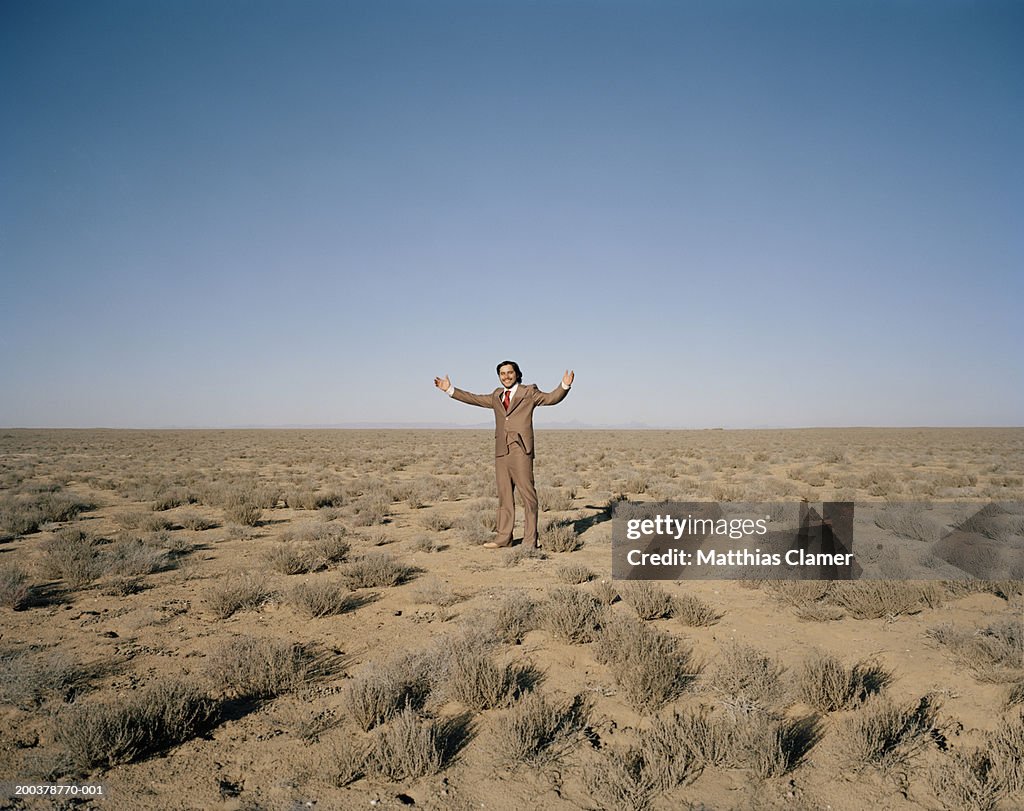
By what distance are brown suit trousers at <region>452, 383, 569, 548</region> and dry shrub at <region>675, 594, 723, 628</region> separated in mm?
2492

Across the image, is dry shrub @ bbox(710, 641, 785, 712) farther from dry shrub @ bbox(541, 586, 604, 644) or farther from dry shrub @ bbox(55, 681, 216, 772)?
dry shrub @ bbox(55, 681, 216, 772)

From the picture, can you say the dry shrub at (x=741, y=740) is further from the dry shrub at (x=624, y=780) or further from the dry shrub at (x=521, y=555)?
the dry shrub at (x=521, y=555)

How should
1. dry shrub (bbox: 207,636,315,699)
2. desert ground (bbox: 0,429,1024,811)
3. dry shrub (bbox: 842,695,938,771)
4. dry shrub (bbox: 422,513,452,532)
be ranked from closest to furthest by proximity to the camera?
desert ground (bbox: 0,429,1024,811) < dry shrub (bbox: 842,695,938,771) < dry shrub (bbox: 207,636,315,699) < dry shrub (bbox: 422,513,452,532)

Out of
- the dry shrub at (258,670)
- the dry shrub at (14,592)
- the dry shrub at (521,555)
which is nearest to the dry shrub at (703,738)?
the dry shrub at (258,670)

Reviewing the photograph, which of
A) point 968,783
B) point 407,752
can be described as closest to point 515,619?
point 407,752

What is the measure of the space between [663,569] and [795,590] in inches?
64.7

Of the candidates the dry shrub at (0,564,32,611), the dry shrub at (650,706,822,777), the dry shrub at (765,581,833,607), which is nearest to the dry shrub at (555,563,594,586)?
the dry shrub at (765,581,833,607)

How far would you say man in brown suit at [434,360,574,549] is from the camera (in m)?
7.14

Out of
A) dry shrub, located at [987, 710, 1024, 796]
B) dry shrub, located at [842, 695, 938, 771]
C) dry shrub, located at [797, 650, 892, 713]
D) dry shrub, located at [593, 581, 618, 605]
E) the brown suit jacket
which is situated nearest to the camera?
dry shrub, located at [987, 710, 1024, 796]

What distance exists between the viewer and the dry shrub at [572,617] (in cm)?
456

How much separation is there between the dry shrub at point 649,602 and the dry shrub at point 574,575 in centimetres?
92

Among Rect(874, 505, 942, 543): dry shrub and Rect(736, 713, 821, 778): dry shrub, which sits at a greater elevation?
Rect(874, 505, 942, 543): dry shrub

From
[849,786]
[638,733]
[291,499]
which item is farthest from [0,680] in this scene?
[291,499]

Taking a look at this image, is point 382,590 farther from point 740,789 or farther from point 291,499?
point 291,499
